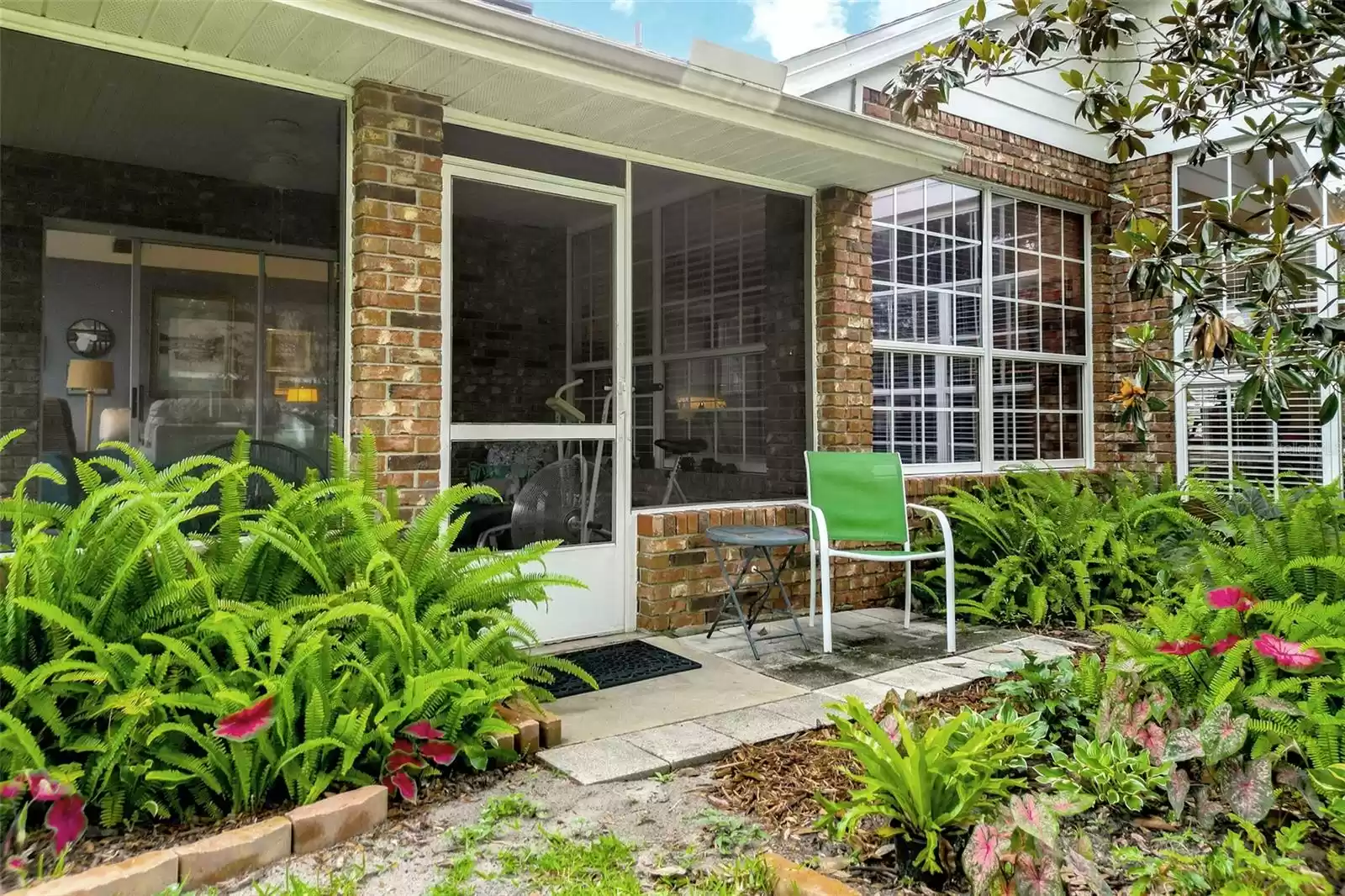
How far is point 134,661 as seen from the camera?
2.12 metres

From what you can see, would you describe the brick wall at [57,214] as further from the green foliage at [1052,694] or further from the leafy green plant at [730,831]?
the green foliage at [1052,694]

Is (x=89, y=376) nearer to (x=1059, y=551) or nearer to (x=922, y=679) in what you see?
(x=922, y=679)

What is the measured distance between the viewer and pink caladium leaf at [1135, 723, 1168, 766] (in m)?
2.30

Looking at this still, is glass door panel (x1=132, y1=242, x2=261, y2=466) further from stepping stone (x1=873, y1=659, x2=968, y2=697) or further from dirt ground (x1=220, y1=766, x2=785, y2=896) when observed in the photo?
stepping stone (x1=873, y1=659, x2=968, y2=697)

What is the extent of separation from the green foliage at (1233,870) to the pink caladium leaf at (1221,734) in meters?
0.20

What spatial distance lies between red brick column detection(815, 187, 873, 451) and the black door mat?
1658mm

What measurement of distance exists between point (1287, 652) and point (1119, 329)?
15.9 feet

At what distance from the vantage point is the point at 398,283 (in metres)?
3.40

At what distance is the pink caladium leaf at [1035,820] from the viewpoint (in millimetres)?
1747

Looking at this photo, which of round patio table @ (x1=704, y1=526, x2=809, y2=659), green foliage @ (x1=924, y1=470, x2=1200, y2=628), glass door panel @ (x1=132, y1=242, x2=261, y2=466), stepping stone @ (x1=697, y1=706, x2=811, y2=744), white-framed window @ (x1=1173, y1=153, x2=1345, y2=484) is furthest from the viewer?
white-framed window @ (x1=1173, y1=153, x2=1345, y2=484)

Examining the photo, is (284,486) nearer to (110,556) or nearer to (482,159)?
(110,556)

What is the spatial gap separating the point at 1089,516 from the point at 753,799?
134 inches

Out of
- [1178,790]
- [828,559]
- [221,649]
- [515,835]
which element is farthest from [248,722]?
[828,559]

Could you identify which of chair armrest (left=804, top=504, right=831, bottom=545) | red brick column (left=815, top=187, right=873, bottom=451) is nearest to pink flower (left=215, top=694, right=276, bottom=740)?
chair armrest (left=804, top=504, right=831, bottom=545)
